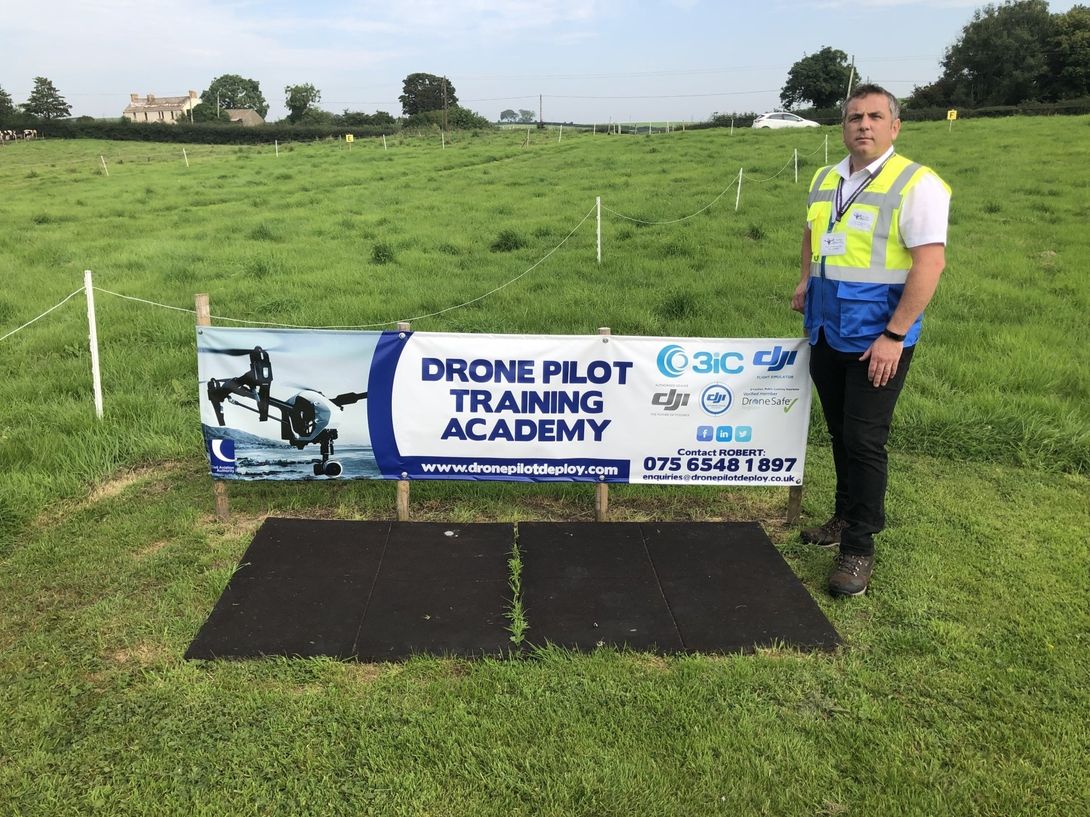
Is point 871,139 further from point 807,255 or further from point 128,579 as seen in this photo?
point 128,579

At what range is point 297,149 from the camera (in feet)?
109

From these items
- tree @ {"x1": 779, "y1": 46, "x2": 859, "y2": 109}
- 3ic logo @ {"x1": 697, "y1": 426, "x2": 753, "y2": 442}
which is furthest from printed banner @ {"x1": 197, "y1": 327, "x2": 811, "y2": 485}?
tree @ {"x1": 779, "y1": 46, "x2": 859, "y2": 109}

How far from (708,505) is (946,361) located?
352 cm

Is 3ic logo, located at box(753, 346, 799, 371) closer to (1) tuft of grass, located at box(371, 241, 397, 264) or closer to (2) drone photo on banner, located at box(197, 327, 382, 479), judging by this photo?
(2) drone photo on banner, located at box(197, 327, 382, 479)

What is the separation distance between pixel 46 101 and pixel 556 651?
113 metres

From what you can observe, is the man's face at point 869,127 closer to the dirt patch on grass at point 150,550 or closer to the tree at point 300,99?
the dirt patch on grass at point 150,550

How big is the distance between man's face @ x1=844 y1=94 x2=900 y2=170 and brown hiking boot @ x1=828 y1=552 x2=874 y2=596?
6.47 feet

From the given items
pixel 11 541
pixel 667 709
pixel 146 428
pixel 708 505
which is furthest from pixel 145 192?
pixel 667 709

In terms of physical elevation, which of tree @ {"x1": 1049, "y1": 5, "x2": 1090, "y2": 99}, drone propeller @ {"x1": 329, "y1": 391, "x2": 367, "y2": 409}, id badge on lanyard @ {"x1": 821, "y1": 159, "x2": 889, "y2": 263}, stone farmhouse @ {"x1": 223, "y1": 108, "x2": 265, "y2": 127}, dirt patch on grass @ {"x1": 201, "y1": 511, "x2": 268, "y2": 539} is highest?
stone farmhouse @ {"x1": 223, "y1": 108, "x2": 265, "y2": 127}

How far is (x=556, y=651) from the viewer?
125 inches

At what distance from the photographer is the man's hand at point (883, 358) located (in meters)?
3.37

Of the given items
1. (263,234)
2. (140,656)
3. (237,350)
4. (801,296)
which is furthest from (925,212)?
(263,234)

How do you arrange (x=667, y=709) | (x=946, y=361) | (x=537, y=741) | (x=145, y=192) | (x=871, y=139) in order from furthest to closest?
(x=145, y=192) < (x=946, y=361) < (x=871, y=139) < (x=667, y=709) < (x=537, y=741)

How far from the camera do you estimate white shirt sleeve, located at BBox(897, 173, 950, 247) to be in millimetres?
3203
